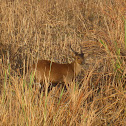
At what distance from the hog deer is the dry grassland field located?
0.39 ft

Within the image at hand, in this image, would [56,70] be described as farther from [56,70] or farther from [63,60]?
[63,60]

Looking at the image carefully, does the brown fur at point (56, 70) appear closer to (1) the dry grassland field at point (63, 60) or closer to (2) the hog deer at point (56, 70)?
(2) the hog deer at point (56, 70)

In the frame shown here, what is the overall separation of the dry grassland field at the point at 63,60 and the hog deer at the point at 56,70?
12 centimetres

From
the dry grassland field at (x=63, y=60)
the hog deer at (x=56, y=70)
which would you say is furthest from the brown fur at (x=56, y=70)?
the dry grassland field at (x=63, y=60)

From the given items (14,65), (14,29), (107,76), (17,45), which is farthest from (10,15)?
(107,76)

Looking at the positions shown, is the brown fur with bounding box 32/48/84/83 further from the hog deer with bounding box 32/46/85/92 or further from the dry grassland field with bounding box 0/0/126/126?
the dry grassland field with bounding box 0/0/126/126

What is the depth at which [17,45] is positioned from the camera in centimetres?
511

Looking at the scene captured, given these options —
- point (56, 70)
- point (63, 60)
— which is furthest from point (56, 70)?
point (63, 60)

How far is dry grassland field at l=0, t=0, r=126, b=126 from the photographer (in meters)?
2.80

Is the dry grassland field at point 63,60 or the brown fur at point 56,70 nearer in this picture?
the dry grassland field at point 63,60

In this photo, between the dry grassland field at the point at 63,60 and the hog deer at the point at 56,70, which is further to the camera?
the hog deer at the point at 56,70

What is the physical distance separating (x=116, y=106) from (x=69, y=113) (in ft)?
2.65

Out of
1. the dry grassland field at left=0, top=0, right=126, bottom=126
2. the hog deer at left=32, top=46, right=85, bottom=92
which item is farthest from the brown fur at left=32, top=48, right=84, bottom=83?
the dry grassland field at left=0, top=0, right=126, bottom=126

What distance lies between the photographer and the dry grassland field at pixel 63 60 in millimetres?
2803
